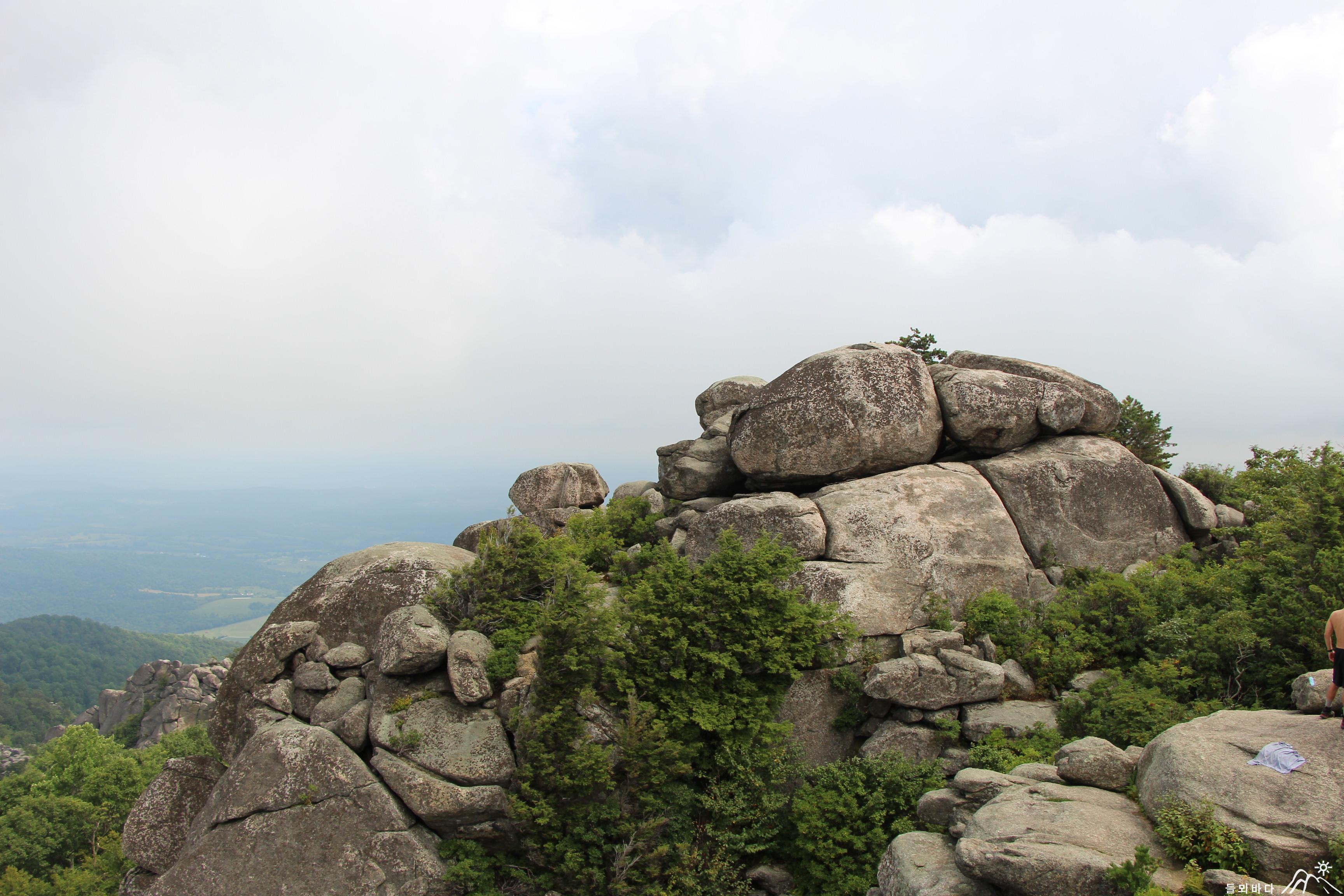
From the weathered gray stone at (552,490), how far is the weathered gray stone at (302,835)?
14189 millimetres

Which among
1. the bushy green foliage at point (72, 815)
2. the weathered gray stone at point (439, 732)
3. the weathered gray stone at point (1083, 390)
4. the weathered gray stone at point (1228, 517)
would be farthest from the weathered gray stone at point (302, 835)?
the bushy green foliage at point (72, 815)

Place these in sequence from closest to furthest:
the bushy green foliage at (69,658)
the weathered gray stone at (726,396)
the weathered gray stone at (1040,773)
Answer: the weathered gray stone at (1040,773) → the weathered gray stone at (726,396) → the bushy green foliage at (69,658)

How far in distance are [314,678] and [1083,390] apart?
2479 cm

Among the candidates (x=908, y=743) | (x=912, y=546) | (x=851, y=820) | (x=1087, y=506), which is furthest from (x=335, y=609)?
(x=1087, y=506)

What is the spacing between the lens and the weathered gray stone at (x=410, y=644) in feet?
54.4

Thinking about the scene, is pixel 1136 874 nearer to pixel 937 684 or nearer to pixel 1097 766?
pixel 1097 766

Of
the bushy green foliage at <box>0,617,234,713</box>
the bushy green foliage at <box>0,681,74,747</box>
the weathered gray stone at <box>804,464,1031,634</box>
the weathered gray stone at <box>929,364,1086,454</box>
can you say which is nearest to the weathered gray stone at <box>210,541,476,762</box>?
the weathered gray stone at <box>804,464,1031,634</box>

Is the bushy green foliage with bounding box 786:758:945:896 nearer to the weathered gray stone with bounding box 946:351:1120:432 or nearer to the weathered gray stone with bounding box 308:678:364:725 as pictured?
the weathered gray stone with bounding box 308:678:364:725

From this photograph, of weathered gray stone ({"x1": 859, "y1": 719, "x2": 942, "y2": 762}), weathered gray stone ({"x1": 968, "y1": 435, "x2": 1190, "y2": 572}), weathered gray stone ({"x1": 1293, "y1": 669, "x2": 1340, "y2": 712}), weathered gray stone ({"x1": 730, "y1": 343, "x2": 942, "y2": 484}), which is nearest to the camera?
weathered gray stone ({"x1": 1293, "y1": 669, "x2": 1340, "y2": 712})

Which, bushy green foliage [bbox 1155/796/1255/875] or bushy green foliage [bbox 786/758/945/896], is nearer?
bushy green foliage [bbox 1155/796/1255/875]

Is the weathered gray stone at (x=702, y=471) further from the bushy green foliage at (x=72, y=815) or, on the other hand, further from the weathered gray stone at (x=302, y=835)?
the bushy green foliage at (x=72, y=815)

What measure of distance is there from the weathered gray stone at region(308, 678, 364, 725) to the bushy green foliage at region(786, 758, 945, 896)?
10.9 metres

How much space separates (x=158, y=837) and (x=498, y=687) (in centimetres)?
851

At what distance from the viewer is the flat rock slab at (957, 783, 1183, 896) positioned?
9.36 meters
